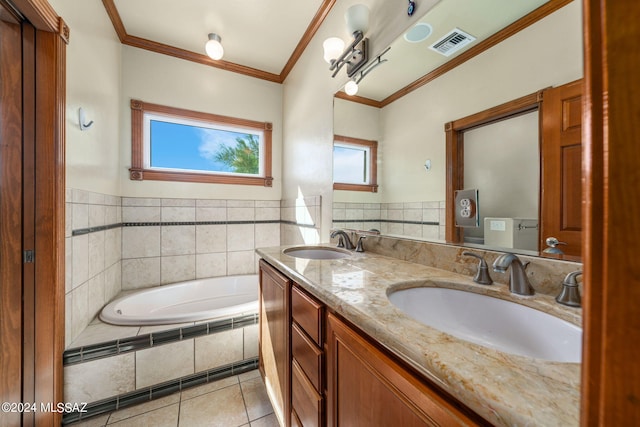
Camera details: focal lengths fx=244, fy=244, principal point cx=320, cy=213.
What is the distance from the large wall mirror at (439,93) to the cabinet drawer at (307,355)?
2.20ft

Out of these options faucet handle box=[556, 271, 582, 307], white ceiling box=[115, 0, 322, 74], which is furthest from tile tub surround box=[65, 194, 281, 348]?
faucet handle box=[556, 271, 582, 307]

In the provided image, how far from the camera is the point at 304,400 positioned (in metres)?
0.94

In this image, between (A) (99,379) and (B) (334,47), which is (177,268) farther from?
(B) (334,47)

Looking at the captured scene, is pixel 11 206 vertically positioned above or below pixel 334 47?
below

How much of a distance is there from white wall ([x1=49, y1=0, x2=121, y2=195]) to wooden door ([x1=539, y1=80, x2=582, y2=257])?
212 cm

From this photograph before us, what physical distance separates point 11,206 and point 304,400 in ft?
5.19

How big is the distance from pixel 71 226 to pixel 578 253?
2217 mm

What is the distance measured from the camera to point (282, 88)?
281 cm

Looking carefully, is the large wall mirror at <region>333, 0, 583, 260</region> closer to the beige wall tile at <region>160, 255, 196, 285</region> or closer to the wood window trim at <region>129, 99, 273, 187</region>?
the wood window trim at <region>129, 99, 273, 187</region>

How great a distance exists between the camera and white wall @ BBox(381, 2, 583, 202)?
671mm

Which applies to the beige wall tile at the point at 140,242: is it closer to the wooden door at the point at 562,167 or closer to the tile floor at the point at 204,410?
the tile floor at the point at 204,410

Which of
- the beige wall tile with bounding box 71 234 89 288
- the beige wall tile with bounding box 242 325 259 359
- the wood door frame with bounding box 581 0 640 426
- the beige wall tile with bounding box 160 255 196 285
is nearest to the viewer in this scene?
the wood door frame with bounding box 581 0 640 426

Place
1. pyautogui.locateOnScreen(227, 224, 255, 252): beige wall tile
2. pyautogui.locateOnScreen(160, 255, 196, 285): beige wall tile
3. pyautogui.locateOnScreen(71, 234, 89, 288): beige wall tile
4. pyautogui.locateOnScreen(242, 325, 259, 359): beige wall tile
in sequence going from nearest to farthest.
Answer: pyautogui.locateOnScreen(71, 234, 89, 288): beige wall tile < pyautogui.locateOnScreen(242, 325, 259, 359): beige wall tile < pyautogui.locateOnScreen(160, 255, 196, 285): beige wall tile < pyautogui.locateOnScreen(227, 224, 255, 252): beige wall tile

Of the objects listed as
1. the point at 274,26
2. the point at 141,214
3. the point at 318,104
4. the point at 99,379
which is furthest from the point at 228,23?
the point at 99,379
